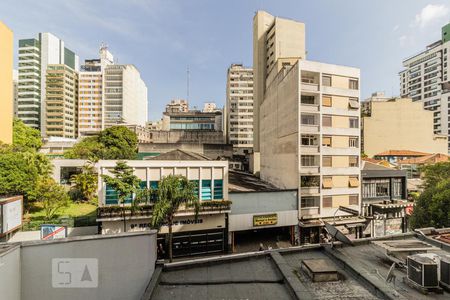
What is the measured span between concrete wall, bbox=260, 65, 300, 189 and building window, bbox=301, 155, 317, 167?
2.72 feet

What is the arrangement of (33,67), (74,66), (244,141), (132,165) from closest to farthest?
(132,165) < (244,141) < (33,67) < (74,66)

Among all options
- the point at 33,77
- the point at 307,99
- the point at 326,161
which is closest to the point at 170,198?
the point at 326,161

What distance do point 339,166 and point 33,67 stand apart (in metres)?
148

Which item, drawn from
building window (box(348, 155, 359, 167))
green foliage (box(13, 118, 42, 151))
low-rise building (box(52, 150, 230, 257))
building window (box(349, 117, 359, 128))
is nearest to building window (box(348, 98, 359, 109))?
building window (box(349, 117, 359, 128))

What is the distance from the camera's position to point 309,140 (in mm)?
28172

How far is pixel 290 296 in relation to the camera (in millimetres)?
7562

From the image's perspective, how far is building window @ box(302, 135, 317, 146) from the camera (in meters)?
28.0

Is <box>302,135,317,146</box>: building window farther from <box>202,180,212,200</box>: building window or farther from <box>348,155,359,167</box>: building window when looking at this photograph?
<box>202,180,212,200</box>: building window

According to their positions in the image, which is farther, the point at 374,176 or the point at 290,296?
the point at 374,176

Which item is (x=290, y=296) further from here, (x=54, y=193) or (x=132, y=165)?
(x=54, y=193)

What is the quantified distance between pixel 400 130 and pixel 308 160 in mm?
67299

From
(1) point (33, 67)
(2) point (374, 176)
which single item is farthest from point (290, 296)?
(1) point (33, 67)

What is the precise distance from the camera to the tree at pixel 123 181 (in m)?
19.5

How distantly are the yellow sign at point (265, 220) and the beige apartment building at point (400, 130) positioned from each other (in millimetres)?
64185
